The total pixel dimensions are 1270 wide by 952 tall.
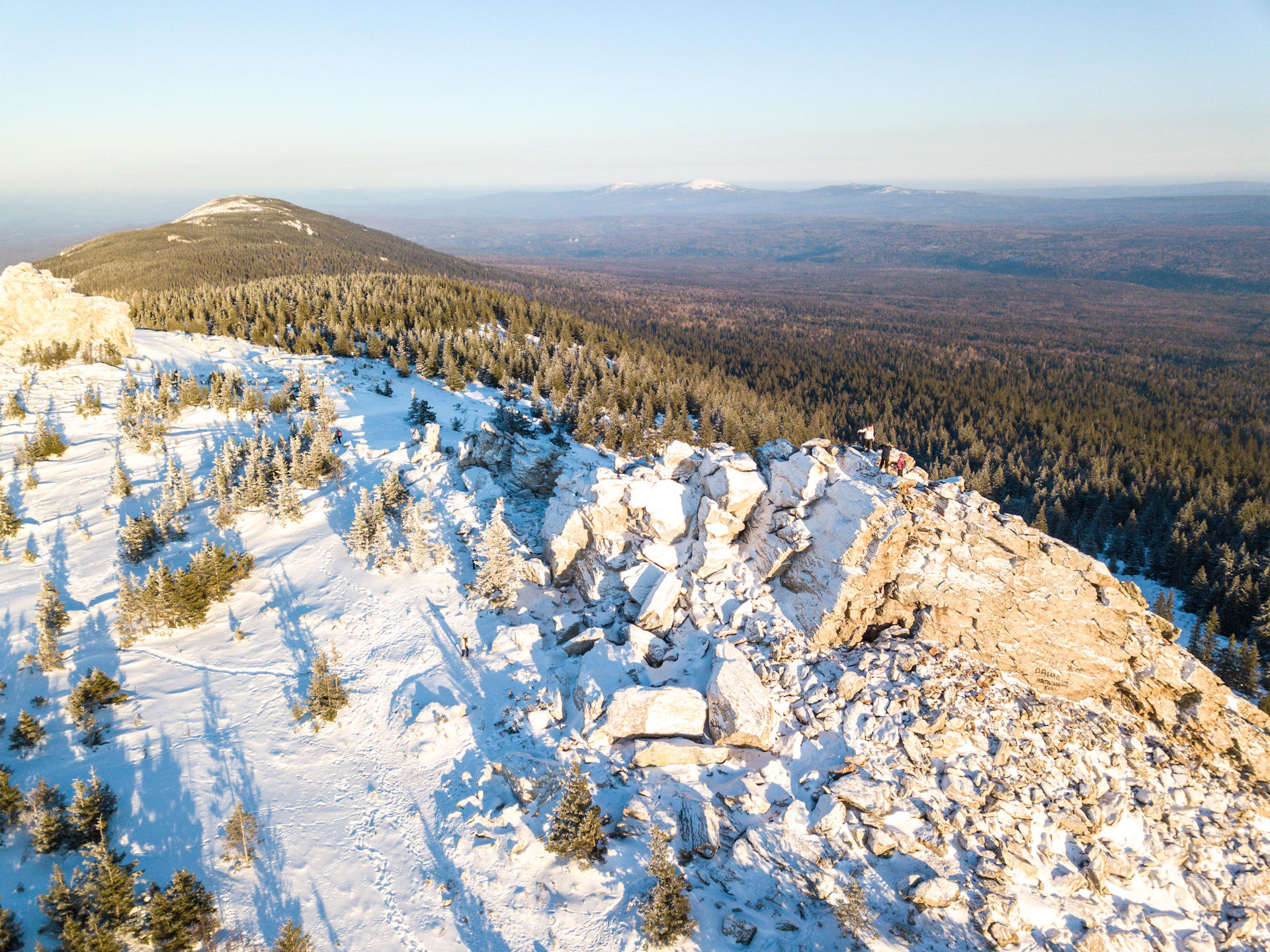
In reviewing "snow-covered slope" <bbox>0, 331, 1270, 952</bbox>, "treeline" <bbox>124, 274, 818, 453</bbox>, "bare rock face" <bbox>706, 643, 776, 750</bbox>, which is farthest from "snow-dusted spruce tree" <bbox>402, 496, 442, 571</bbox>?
"treeline" <bbox>124, 274, 818, 453</bbox>

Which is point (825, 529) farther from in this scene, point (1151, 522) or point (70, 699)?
point (1151, 522)

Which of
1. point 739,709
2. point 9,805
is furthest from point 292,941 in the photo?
point 739,709

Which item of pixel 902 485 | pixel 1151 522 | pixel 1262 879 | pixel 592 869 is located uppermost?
pixel 902 485

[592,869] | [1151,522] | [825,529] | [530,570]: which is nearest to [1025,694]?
[825,529]

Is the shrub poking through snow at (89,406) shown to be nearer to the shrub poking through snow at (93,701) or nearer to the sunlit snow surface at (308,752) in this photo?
the sunlit snow surface at (308,752)

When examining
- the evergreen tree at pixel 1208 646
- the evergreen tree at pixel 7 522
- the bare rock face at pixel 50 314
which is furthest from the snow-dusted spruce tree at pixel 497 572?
the bare rock face at pixel 50 314

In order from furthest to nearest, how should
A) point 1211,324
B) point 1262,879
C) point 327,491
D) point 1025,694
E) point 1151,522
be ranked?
point 1211,324 → point 1151,522 → point 327,491 → point 1025,694 → point 1262,879

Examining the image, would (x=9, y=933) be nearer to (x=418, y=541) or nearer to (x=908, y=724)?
(x=418, y=541)
